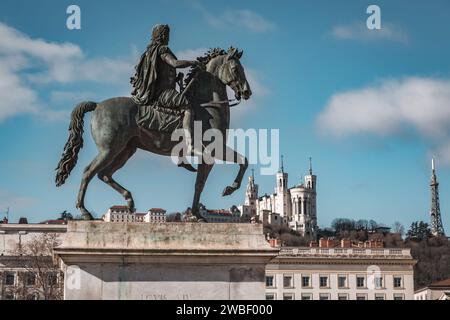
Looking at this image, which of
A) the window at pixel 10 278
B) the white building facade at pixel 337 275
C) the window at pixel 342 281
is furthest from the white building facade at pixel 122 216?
the window at pixel 342 281

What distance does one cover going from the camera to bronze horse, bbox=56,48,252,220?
15242 millimetres

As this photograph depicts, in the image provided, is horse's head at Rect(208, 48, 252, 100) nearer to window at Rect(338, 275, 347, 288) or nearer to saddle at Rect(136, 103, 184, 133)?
saddle at Rect(136, 103, 184, 133)

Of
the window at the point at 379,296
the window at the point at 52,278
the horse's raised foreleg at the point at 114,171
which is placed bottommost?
the horse's raised foreleg at the point at 114,171

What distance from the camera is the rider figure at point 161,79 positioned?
50.1 feet

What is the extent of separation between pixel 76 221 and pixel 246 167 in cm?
307

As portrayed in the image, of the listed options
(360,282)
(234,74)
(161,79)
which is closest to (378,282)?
(360,282)

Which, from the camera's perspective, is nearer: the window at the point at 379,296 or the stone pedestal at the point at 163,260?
the stone pedestal at the point at 163,260

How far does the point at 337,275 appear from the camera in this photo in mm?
99312

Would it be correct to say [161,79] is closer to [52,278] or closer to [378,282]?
[52,278]

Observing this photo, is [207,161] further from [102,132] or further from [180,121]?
[102,132]

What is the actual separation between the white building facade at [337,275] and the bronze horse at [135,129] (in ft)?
271

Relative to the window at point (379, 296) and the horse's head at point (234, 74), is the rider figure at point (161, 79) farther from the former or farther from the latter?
the window at point (379, 296)
